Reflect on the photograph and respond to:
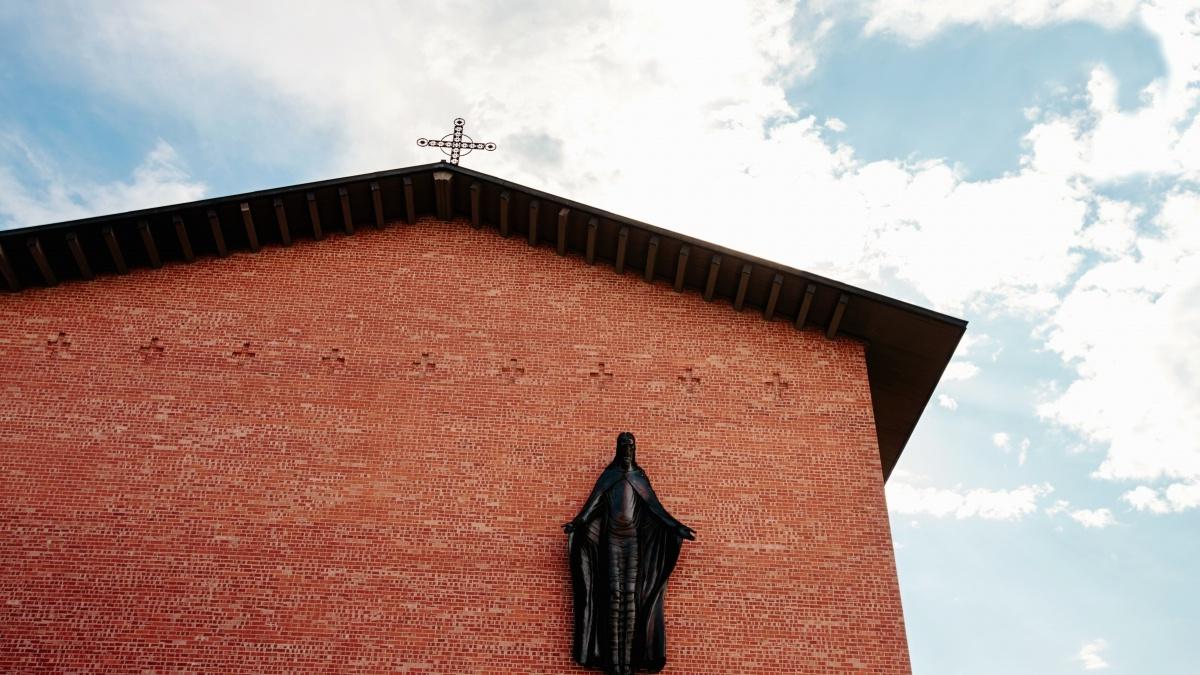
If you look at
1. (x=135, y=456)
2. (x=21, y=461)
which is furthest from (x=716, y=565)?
(x=21, y=461)

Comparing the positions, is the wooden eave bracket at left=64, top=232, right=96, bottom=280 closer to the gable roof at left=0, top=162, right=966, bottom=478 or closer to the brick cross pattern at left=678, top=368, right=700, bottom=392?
the gable roof at left=0, top=162, right=966, bottom=478

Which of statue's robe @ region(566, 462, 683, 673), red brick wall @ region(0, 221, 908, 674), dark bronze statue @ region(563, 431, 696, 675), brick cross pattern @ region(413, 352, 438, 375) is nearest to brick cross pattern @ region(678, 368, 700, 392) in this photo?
red brick wall @ region(0, 221, 908, 674)

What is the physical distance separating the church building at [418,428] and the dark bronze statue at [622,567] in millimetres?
326

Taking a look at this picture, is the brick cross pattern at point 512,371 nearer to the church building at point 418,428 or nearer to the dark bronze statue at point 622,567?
the church building at point 418,428

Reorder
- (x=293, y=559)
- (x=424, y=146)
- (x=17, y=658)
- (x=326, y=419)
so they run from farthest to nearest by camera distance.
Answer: (x=424, y=146)
(x=326, y=419)
(x=293, y=559)
(x=17, y=658)

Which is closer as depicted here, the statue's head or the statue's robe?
the statue's robe

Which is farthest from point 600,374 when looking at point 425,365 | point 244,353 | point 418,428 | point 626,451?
point 244,353

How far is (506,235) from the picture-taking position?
17.2 metres

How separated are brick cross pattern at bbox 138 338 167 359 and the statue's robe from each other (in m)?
7.28

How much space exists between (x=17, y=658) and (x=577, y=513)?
7.65 metres

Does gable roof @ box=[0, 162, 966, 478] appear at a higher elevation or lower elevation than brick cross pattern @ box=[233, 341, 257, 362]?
higher

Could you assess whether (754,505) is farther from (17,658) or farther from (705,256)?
(17,658)

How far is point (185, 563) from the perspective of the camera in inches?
528

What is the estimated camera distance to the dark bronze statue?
1287 cm
